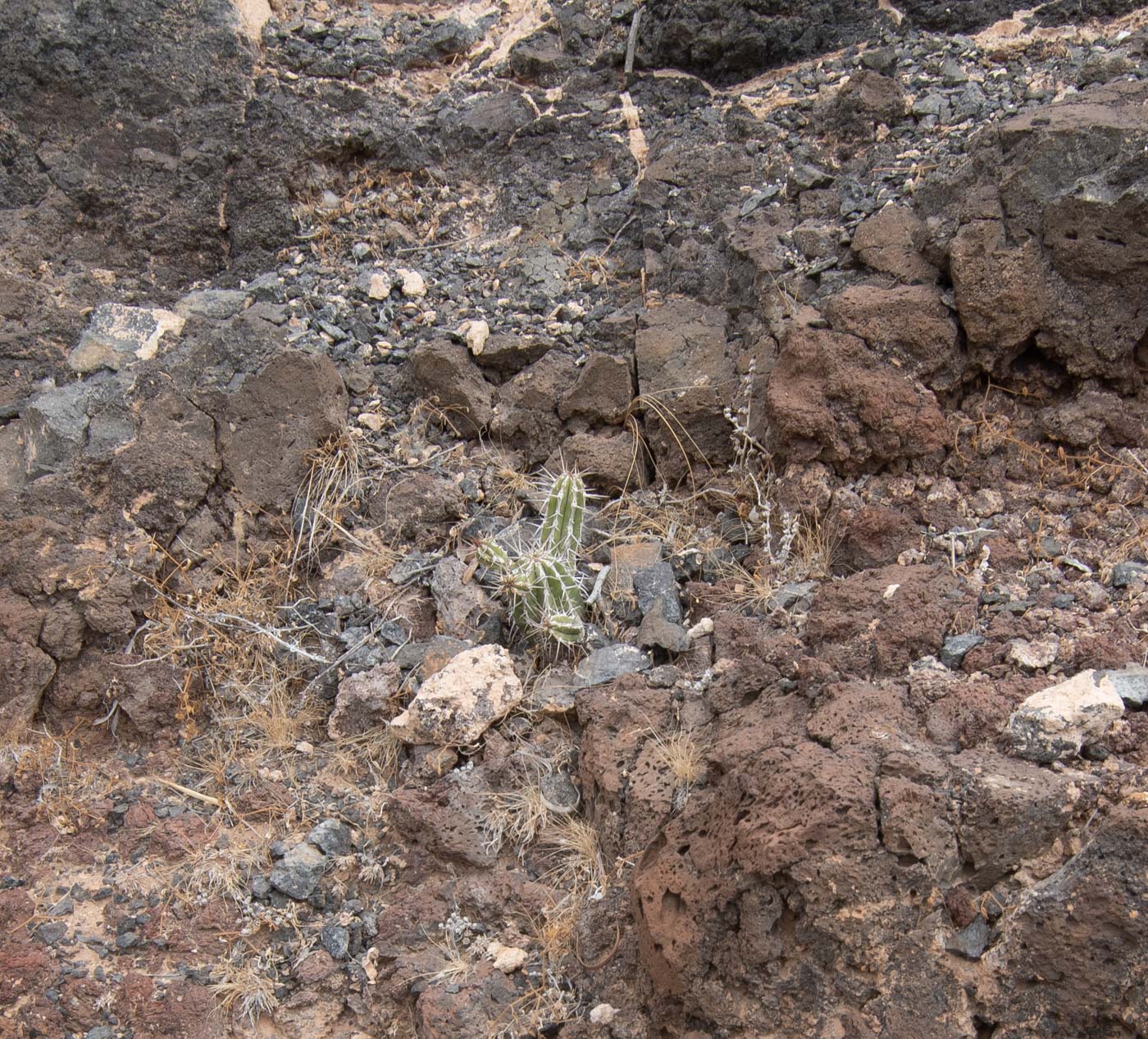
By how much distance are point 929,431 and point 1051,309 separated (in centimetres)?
51

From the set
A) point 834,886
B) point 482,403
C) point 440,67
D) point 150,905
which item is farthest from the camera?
point 440,67

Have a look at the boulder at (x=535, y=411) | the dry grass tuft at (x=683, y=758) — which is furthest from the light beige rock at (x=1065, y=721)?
the boulder at (x=535, y=411)

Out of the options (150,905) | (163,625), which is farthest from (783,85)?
(150,905)

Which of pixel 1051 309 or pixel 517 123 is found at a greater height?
pixel 517 123

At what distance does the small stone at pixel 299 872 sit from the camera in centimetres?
281

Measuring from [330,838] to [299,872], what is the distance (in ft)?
0.39

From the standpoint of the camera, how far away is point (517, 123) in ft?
15.2

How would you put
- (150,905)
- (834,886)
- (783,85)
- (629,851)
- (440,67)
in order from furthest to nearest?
(440,67), (783,85), (150,905), (629,851), (834,886)

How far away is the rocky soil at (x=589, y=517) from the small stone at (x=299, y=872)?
0.01 metres

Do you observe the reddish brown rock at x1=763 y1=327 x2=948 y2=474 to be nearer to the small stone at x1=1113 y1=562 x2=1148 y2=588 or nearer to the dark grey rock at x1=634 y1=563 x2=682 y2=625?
the dark grey rock at x1=634 y1=563 x2=682 y2=625

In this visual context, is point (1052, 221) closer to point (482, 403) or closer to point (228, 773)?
point (482, 403)

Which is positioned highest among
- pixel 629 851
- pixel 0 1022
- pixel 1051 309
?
pixel 1051 309

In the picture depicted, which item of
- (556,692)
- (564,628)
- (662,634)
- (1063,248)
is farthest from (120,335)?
(1063,248)

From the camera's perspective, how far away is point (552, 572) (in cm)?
321
